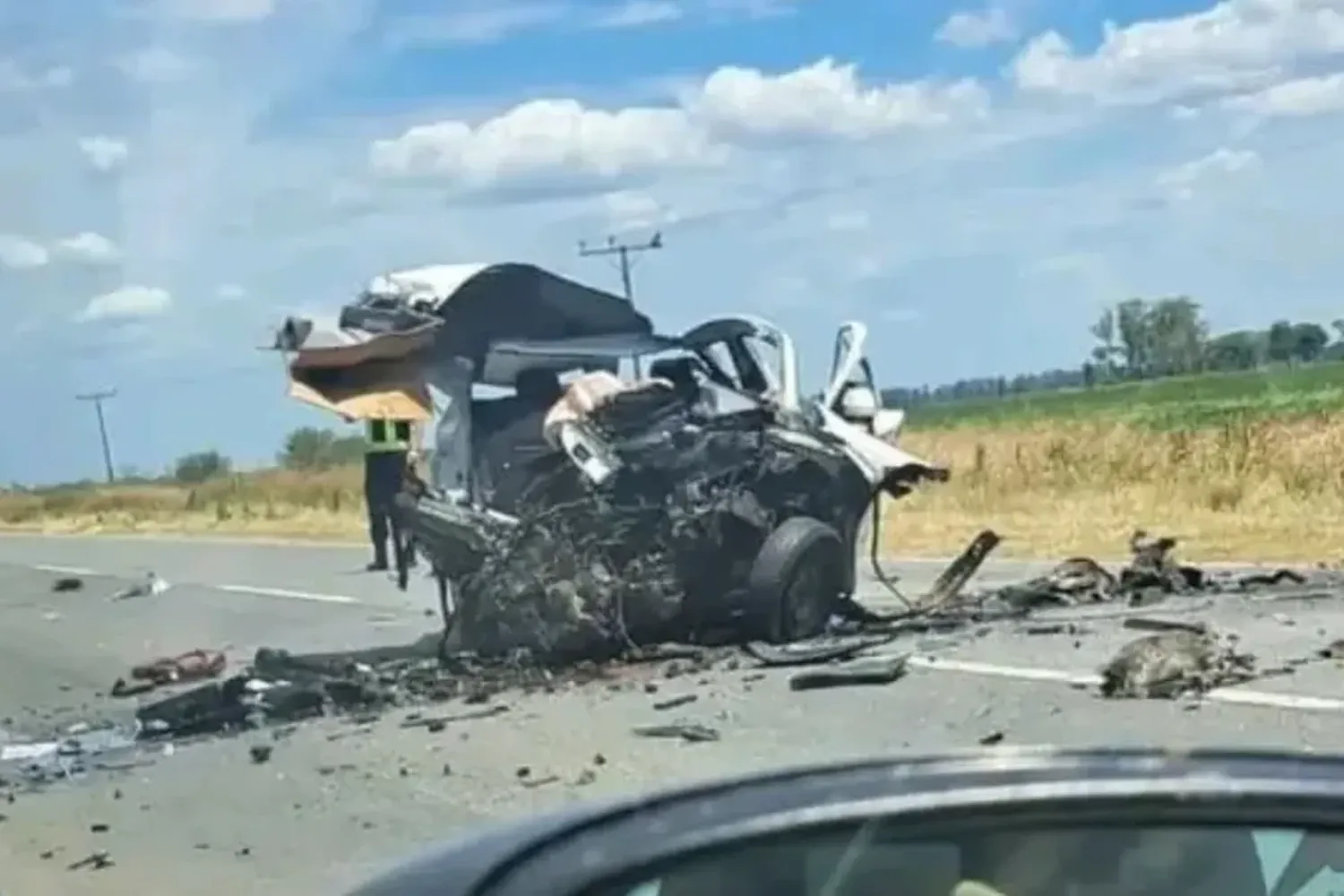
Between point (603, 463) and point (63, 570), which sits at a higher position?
point (603, 463)

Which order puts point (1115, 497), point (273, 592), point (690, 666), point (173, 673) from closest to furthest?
point (690, 666) → point (173, 673) → point (273, 592) → point (1115, 497)

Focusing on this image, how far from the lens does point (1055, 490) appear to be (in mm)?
30828

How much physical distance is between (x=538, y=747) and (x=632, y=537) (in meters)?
2.98

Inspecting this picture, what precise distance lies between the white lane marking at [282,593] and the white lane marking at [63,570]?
255 inches

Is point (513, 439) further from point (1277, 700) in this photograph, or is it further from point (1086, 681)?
point (1277, 700)

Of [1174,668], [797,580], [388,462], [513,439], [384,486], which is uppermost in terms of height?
[513,439]

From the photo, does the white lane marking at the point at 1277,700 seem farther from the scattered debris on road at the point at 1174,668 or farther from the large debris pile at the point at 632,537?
the large debris pile at the point at 632,537

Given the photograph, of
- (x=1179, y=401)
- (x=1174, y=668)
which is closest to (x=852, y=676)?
(x=1174, y=668)

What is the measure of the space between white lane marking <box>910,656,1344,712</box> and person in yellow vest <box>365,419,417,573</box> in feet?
12.7

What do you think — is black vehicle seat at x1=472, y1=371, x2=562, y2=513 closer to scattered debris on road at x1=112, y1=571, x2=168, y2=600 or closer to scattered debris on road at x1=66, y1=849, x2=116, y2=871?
scattered debris on road at x1=66, y1=849, x2=116, y2=871

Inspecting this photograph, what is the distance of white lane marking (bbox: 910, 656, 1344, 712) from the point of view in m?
10.2

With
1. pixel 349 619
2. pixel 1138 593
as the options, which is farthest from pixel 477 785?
pixel 349 619

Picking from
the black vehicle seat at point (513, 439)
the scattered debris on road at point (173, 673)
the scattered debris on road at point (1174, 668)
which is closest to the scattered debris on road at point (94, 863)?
the scattered debris on road at point (1174, 668)

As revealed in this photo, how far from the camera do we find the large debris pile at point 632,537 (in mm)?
13711
